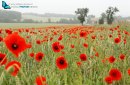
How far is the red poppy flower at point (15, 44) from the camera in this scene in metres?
1.46

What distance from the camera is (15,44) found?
57.8 inches

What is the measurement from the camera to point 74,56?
386 cm

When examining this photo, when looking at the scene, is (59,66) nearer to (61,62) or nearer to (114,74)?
(61,62)

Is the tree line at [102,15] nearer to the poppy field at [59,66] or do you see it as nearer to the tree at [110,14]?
the tree at [110,14]

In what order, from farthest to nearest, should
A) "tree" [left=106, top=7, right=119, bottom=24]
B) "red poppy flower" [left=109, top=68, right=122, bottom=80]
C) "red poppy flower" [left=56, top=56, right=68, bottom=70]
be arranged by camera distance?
1. "tree" [left=106, top=7, right=119, bottom=24]
2. "red poppy flower" [left=56, top=56, right=68, bottom=70]
3. "red poppy flower" [left=109, top=68, right=122, bottom=80]

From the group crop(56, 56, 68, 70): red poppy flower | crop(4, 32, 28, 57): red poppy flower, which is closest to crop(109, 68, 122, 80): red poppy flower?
crop(56, 56, 68, 70): red poppy flower

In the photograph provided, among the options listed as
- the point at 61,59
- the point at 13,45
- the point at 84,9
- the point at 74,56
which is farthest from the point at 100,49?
the point at 84,9

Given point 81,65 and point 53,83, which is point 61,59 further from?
point 81,65

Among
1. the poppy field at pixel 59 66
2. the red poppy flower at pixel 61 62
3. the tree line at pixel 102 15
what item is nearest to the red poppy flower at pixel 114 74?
the poppy field at pixel 59 66

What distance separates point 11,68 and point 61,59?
3.22 feet

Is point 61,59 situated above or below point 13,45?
below

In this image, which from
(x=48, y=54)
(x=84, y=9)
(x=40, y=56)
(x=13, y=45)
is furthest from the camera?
(x=84, y=9)

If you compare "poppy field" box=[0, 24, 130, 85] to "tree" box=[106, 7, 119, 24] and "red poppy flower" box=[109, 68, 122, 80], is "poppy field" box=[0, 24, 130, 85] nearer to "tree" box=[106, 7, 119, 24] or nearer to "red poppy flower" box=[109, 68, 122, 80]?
"red poppy flower" box=[109, 68, 122, 80]

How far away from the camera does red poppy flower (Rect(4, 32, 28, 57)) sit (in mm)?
1456
